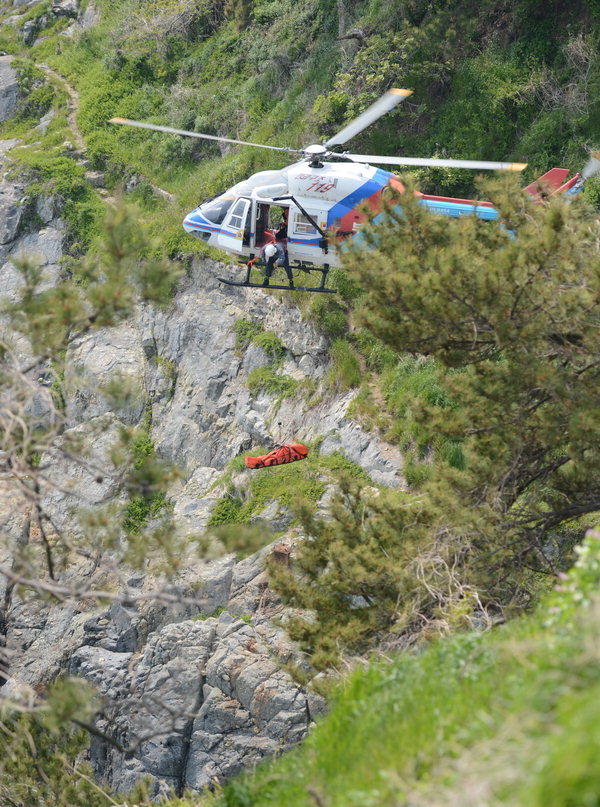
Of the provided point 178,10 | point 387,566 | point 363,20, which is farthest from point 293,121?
point 387,566

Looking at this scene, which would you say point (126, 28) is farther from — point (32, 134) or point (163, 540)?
point (163, 540)

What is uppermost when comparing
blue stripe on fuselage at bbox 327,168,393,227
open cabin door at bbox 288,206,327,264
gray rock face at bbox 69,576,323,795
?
blue stripe on fuselage at bbox 327,168,393,227

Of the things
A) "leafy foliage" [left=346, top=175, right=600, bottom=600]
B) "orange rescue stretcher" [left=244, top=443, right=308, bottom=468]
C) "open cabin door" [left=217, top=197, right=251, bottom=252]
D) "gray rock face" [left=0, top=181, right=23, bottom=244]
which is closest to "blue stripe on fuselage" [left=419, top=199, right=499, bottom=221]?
"open cabin door" [left=217, top=197, right=251, bottom=252]

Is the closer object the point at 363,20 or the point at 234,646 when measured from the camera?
the point at 234,646

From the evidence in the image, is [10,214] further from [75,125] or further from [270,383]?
[270,383]

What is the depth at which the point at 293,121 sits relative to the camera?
23.8 m

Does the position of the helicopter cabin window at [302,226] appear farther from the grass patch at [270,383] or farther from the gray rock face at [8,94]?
Answer: the gray rock face at [8,94]

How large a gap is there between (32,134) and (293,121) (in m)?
11.1

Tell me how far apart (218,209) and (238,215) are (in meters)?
0.60

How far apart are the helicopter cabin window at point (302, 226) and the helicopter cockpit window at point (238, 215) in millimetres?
971

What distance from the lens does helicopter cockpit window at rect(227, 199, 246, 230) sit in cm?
1609

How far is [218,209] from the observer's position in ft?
54.3

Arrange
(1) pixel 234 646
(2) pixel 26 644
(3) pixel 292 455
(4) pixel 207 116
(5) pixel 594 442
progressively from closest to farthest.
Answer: (5) pixel 594 442, (1) pixel 234 646, (3) pixel 292 455, (2) pixel 26 644, (4) pixel 207 116

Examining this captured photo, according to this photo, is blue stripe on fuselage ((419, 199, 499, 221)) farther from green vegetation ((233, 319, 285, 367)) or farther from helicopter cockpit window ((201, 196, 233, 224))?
green vegetation ((233, 319, 285, 367))
